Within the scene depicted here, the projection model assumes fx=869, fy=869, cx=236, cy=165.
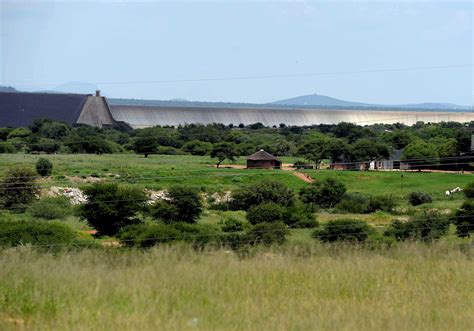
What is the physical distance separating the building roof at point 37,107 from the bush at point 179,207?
145ft

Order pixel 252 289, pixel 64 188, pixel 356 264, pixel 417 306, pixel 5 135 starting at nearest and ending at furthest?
pixel 417 306 < pixel 252 289 < pixel 356 264 < pixel 64 188 < pixel 5 135

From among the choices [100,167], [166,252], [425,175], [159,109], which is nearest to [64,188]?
[100,167]

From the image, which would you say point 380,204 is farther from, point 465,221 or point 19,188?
point 19,188

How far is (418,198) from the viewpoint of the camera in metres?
30.5

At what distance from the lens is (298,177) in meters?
36.2

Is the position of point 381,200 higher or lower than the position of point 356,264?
lower

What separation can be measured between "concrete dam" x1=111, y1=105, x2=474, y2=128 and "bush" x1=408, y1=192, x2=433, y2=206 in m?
43.8

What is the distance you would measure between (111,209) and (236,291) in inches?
545

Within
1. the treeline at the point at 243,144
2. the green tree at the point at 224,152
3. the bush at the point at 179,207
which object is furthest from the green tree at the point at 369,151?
the bush at the point at 179,207

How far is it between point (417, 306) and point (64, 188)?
2369cm

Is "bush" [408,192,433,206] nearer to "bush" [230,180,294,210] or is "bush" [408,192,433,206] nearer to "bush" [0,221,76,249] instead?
"bush" [230,180,294,210]

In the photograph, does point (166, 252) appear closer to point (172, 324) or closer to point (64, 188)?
point (172, 324)

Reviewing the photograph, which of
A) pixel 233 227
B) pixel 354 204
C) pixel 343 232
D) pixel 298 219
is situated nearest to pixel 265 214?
pixel 298 219

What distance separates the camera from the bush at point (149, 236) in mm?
13497
